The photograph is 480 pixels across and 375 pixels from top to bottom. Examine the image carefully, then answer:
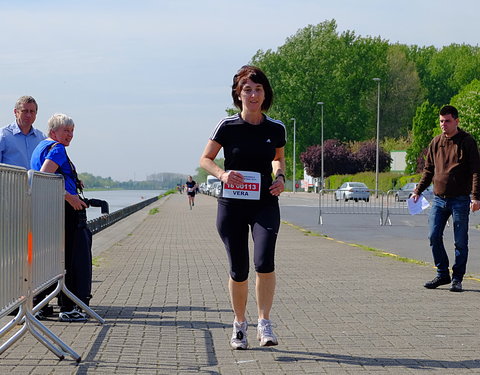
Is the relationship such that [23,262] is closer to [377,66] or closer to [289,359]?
[289,359]

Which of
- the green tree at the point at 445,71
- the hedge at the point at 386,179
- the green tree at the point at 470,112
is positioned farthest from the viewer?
the green tree at the point at 445,71

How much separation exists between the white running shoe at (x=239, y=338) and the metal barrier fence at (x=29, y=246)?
3.69 ft

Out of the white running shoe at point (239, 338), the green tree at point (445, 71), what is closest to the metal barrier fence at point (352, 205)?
the white running shoe at point (239, 338)

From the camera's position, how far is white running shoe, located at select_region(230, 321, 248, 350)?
20.4ft

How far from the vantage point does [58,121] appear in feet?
25.5

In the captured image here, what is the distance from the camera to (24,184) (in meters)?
6.08

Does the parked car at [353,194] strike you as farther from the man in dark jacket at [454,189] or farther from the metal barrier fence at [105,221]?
the man in dark jacket at [454,189]

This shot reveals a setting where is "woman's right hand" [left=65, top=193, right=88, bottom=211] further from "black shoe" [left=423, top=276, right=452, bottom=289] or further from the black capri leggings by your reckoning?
"black shoe" [left=423, top=276, right=452, bottom=289]

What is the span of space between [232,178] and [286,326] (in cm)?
168

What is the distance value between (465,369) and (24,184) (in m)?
3.19

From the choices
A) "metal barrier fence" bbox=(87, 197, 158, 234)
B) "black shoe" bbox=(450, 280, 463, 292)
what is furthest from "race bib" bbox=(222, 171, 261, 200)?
"metal barrier fence" bbox=(87, 197, 158, 234)

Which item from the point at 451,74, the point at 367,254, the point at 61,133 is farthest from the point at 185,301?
the point at 451,74

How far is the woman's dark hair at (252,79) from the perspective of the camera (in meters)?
6.41

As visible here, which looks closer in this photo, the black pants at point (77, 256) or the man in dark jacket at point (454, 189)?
the black pants at point (77, 256)
